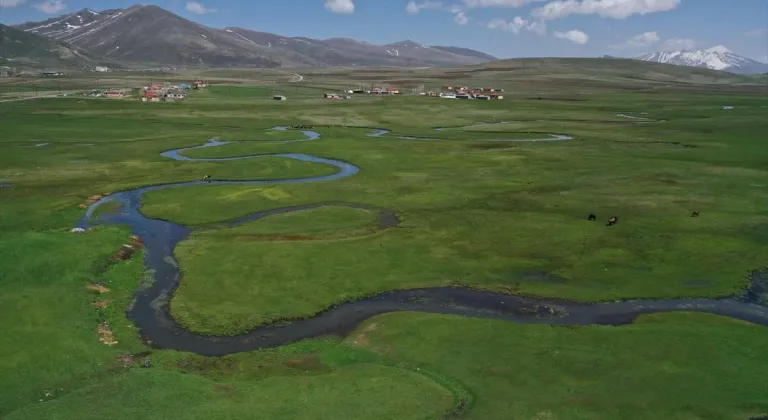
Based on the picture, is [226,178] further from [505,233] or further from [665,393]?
[665,393]

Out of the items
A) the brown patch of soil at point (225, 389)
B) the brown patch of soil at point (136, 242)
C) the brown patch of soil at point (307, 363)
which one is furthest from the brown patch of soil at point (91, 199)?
the brown patch of soil at point (225, 389)

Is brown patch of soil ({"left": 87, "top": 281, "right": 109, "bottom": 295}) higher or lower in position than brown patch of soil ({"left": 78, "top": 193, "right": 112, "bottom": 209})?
lower

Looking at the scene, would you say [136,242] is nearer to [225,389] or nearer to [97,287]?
[97,287]

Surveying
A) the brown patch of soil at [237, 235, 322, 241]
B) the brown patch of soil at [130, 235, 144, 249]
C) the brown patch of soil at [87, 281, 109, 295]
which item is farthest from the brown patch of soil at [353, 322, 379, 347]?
the brown patch of soil at [130, 235, 144, 249]

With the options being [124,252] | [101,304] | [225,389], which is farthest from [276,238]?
[225,389]

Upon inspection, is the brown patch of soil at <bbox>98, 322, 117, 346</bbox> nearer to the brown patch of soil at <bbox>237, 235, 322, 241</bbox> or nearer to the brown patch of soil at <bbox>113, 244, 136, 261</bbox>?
the brown patch of soil at <bbox>113, 244, 136, 261</bbox>
